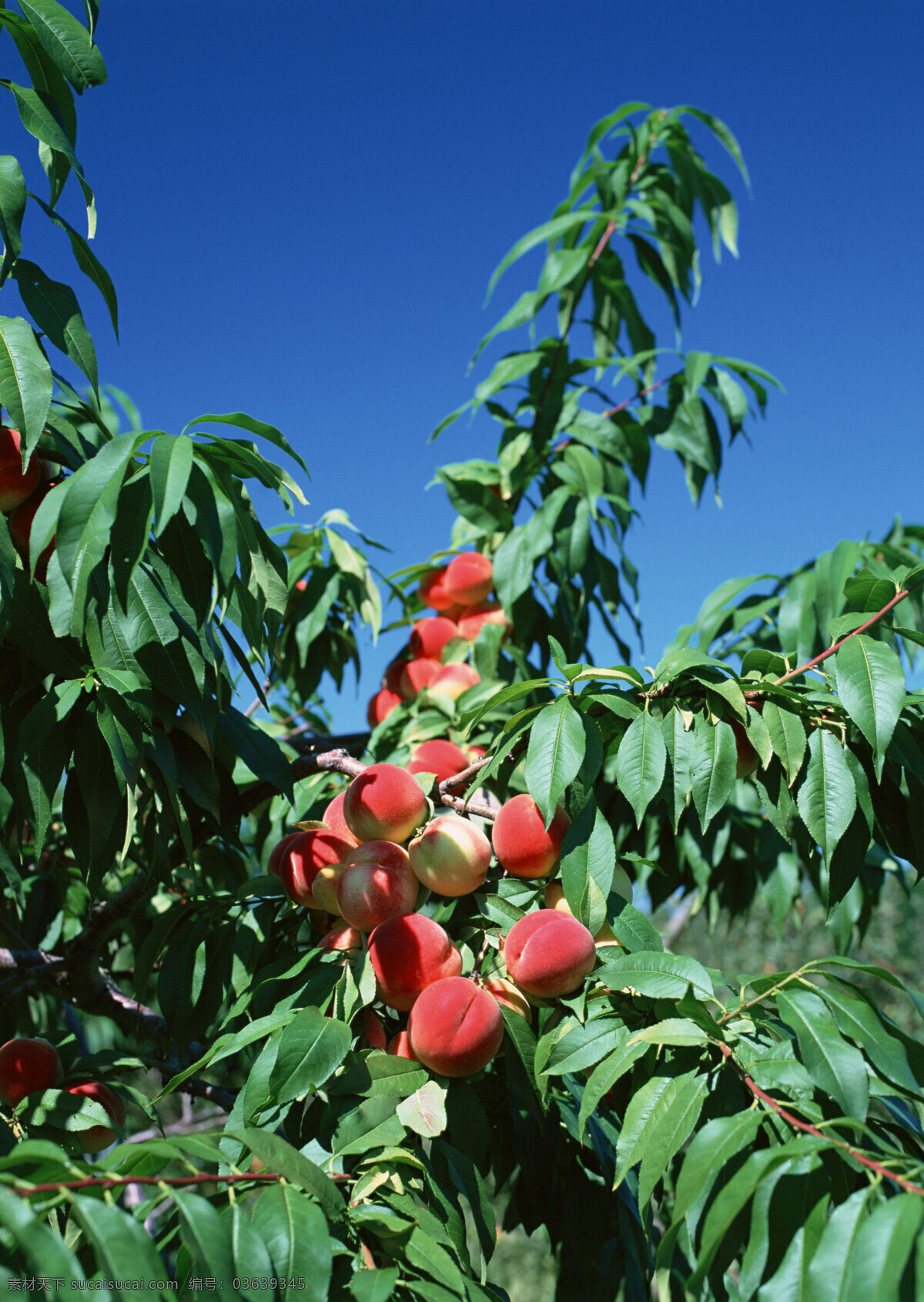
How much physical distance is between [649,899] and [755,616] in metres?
0.64

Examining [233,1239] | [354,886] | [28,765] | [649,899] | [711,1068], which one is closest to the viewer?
[233,1239]

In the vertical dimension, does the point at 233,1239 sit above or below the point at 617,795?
below

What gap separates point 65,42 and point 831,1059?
130 cm

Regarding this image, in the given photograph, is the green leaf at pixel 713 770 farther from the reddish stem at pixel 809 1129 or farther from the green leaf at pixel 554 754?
the reddish stem at pixel 809 1129

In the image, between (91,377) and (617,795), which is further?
(617,795)

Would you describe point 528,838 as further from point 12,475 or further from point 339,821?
point 12,475

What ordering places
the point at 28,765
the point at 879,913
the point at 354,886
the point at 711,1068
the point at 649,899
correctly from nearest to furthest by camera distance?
1. the point at 711,1068
2. the point at 28,765
3. the point at 354,886
4. the point at 649,899
5. the point at 879,913

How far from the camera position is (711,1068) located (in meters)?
0.81

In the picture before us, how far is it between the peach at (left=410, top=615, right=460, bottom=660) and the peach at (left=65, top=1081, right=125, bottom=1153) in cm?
117

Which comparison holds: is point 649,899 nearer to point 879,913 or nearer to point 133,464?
point 133,464

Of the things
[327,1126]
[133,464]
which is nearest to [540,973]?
[327,1126]

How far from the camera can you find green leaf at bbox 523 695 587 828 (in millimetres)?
A: 948

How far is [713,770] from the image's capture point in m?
1.01

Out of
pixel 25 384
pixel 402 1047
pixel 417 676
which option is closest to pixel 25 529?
pixel 25 384
